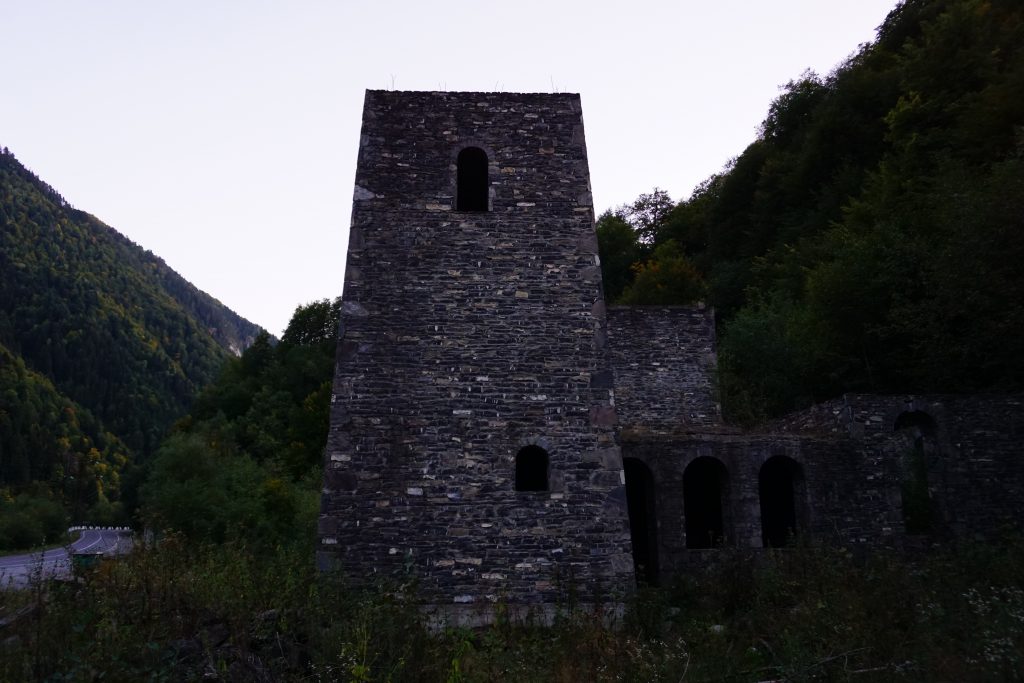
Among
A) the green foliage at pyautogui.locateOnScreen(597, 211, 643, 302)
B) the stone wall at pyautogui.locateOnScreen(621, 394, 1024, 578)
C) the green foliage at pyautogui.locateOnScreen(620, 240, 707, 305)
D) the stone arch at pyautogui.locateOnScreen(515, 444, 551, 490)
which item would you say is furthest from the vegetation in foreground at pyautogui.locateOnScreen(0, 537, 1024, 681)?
the green foliage at pyautogui.locateOnScreen(597, 211, 643, 302)

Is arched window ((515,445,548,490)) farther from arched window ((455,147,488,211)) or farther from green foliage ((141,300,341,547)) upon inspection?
green foliage ((141,300,341,547))

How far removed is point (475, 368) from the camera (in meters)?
12.4

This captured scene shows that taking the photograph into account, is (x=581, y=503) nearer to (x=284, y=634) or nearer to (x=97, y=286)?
(x=284, y=634)

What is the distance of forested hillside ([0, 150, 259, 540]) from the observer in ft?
250

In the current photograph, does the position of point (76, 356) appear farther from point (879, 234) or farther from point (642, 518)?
point (879, 234)

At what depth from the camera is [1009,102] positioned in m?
21.6

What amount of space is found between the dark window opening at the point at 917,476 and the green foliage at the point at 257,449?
12.6 metres

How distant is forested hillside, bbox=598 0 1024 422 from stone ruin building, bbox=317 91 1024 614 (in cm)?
248

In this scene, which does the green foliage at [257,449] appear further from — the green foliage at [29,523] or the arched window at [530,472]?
the green foliage at [29,523]

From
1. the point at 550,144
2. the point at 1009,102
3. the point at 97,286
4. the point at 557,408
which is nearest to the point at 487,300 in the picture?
the point at 557,408

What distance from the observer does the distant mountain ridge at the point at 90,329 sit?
99.0 meters

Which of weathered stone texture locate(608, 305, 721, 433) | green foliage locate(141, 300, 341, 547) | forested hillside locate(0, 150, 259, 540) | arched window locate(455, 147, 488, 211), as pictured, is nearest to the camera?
arched window locate(455, 147, 488, 211)

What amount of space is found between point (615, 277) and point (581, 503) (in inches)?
1313

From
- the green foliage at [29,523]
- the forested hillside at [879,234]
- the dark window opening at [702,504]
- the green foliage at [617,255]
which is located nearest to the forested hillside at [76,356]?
the green foliage at [29,523]
